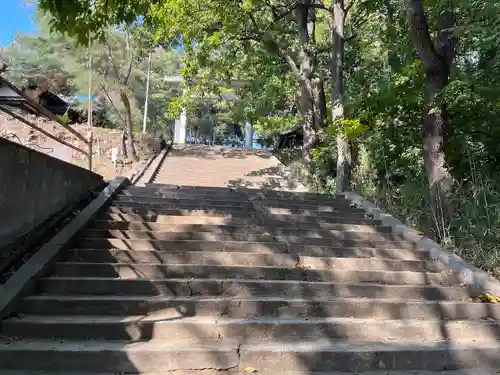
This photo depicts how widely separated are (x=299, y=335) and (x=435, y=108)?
4.84m

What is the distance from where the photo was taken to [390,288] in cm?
490

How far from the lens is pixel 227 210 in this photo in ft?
25.6

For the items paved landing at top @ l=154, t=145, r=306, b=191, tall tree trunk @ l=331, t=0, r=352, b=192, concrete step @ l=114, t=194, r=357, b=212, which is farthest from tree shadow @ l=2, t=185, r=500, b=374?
paved landing at top @ l=154, t=145, r=306, b=191

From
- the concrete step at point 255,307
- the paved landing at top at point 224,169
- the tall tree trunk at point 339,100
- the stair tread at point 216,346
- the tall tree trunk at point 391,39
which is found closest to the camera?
the stair tread at point 216,346

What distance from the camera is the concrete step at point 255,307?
4.21 m

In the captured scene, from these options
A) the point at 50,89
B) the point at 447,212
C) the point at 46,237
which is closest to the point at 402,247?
the point at 447,212

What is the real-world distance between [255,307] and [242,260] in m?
1.28

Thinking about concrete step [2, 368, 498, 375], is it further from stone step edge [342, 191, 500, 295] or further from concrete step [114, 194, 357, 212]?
concrete step [114, 194, 357, 212]

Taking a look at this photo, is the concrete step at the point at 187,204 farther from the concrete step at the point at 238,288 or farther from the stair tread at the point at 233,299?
the stair tread at the point at 233,299

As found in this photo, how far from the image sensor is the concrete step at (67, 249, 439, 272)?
5.41 m

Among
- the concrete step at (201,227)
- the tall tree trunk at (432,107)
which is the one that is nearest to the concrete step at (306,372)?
the concrete step at (201,227)

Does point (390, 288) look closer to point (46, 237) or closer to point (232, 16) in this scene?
point (46, 237)

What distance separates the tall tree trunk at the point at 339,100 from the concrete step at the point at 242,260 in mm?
4879

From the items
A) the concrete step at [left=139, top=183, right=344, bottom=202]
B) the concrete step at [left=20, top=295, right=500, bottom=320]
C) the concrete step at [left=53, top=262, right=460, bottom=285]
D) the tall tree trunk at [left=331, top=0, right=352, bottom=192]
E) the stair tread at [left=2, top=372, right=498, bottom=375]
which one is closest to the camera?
the stair tread at [left=2, top=372, right=498, bottom=375]
